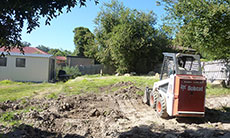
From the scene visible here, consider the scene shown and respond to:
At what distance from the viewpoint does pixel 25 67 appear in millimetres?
19547

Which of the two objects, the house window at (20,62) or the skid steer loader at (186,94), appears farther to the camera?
the house window at (20,62)

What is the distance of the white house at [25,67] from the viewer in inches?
759

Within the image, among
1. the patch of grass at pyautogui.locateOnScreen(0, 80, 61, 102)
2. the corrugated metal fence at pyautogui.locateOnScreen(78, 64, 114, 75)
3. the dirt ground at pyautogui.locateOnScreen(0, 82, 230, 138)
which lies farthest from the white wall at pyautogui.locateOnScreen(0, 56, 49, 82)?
the dirt ground at pyautogui.locateOnScreen(0, 82, 230, 138)

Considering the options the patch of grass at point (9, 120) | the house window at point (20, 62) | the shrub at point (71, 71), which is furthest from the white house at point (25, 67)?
the patch of grass at point (9, 120)

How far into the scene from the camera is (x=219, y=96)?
35.7ft

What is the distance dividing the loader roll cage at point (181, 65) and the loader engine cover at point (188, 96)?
38 centimetres

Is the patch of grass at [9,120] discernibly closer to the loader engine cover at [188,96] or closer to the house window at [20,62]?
the loader engine cover at [188,96]

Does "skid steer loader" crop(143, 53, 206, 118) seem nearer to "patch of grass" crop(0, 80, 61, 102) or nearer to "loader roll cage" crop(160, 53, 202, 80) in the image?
"loader roll cage" crop(160, 53, 202, 80)

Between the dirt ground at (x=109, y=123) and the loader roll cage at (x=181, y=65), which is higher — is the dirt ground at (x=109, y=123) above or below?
below

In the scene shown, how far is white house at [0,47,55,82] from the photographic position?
19.3 metres

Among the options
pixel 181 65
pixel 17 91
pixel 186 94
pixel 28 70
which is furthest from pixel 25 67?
pixel 186 94

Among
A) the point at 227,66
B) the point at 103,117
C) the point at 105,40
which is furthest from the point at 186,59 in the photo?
the point at 105,40

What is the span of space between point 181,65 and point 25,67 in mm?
15890

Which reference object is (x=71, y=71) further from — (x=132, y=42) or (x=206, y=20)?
(x=206, y=20)
